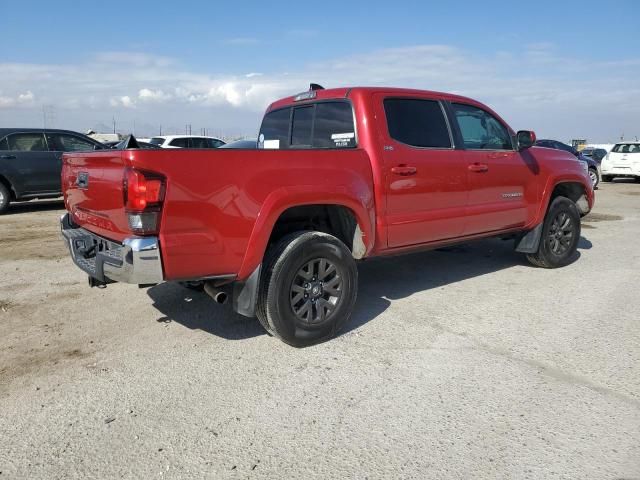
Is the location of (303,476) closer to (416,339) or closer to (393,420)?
(393,420)

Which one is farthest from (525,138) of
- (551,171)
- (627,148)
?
(627,148)

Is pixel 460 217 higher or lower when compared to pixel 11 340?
higher

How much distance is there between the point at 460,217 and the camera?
16.0 feet

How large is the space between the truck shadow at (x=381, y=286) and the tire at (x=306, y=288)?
13.0 inches

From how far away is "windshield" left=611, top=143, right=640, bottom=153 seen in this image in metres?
19.3

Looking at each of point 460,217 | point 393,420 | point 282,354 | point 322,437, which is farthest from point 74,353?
point 460,217

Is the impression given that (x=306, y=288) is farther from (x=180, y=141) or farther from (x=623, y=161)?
(x=623, y=161)

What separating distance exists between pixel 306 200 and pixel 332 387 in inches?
50.7

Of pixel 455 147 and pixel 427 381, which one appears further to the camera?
pixel 455 147

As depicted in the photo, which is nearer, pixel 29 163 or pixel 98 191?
pixel 98 191

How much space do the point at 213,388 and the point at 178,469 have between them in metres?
0.77

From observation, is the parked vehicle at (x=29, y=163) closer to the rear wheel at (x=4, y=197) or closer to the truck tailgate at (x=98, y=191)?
the rear wheel at (x=4, y=197)

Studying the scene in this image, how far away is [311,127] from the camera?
4684 mm

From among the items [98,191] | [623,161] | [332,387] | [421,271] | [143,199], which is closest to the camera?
[143,199]
